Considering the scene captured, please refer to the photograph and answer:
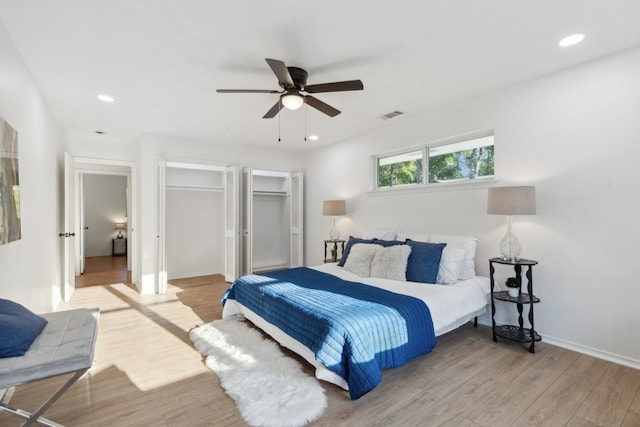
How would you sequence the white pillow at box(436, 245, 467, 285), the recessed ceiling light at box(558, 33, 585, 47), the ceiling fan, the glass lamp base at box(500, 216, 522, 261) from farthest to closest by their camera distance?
the white pillow at box(436, 245, 467, 285) < the glass lamp base at box(500, 216, 522, 261) < the ceiling fan < the recessed ceiling light at box(558, 33, 585, 47)

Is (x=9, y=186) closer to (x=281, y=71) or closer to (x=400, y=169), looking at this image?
(x=281, y=71)

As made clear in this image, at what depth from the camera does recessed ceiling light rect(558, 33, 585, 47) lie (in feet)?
7.77

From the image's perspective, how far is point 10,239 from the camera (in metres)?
2.21

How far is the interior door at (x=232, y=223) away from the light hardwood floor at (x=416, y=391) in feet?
7.98

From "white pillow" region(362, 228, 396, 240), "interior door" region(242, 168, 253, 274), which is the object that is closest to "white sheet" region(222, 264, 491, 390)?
"white pillow" region(362, 228, 396, 240)

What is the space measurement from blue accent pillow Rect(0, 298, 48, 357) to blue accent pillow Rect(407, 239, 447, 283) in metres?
3.08

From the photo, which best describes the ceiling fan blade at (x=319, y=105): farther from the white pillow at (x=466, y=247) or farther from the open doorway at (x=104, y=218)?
the open doorway at (x=104, y=218)

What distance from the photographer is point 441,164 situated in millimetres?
4090

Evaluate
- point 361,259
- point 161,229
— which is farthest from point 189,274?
point 361,259

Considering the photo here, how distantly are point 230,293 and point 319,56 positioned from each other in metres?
2.75

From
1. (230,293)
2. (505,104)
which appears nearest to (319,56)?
(505,104)

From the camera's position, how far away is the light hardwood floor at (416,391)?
76.5 inches

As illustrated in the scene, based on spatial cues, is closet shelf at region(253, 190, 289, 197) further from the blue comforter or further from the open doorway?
the open doorway

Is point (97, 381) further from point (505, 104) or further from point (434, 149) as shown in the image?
point (505, 104)
